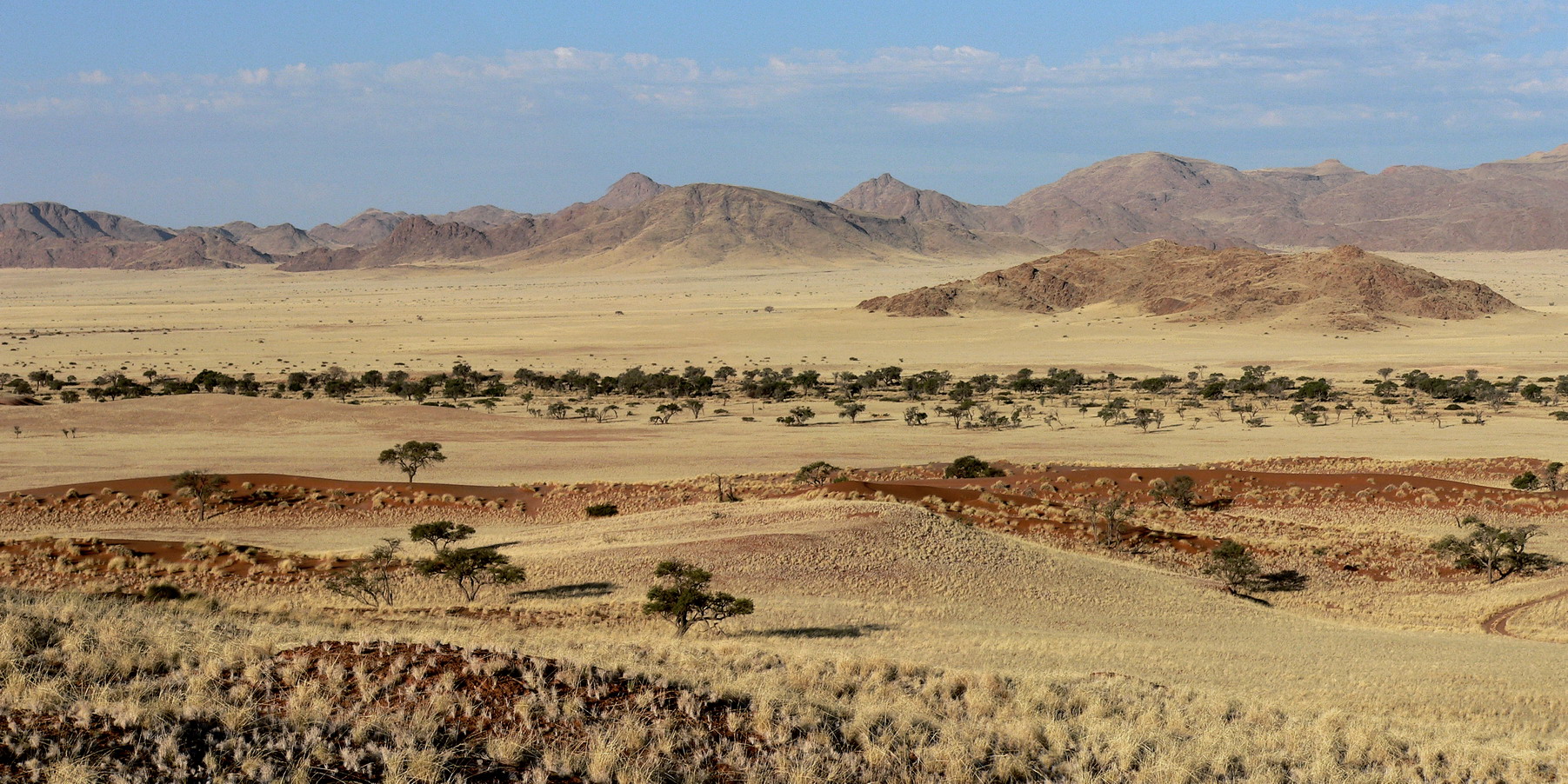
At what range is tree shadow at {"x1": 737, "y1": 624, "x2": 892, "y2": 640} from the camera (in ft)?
64.7

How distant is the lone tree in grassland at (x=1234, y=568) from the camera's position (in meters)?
27.2

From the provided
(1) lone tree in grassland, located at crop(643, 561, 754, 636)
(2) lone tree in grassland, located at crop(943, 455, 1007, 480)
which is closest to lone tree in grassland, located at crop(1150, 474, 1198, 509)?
(2) lone tree in grassland, located at crop(943, 455, 1007, 480)

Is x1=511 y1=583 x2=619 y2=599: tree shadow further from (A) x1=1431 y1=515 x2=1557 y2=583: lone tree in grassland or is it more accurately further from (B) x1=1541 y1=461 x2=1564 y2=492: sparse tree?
(B) x1=1541 y1=461 x2=1564 y2=492: sparse tree

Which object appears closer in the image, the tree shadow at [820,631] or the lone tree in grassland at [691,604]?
the tree shadow at [820,631]

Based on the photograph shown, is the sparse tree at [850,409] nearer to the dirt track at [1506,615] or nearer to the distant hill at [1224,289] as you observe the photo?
the dirt track at [1506,615]

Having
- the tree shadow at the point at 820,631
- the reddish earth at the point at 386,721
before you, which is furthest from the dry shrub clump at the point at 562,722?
the tree shadow at the point at 820,631

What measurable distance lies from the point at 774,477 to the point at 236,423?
31.1m

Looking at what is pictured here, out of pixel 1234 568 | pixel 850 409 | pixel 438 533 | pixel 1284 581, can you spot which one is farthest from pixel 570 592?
pixel 850 409

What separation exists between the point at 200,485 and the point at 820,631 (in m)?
24.7

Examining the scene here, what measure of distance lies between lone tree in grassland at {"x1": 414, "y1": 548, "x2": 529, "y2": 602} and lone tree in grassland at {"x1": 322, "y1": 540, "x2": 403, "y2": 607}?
903 millimetres

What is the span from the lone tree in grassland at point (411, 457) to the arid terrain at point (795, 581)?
2.00ft

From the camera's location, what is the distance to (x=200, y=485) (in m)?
35.0

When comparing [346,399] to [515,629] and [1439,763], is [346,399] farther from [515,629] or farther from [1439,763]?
[1439,763]

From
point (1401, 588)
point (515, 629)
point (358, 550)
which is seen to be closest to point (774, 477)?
point (358, 550)
